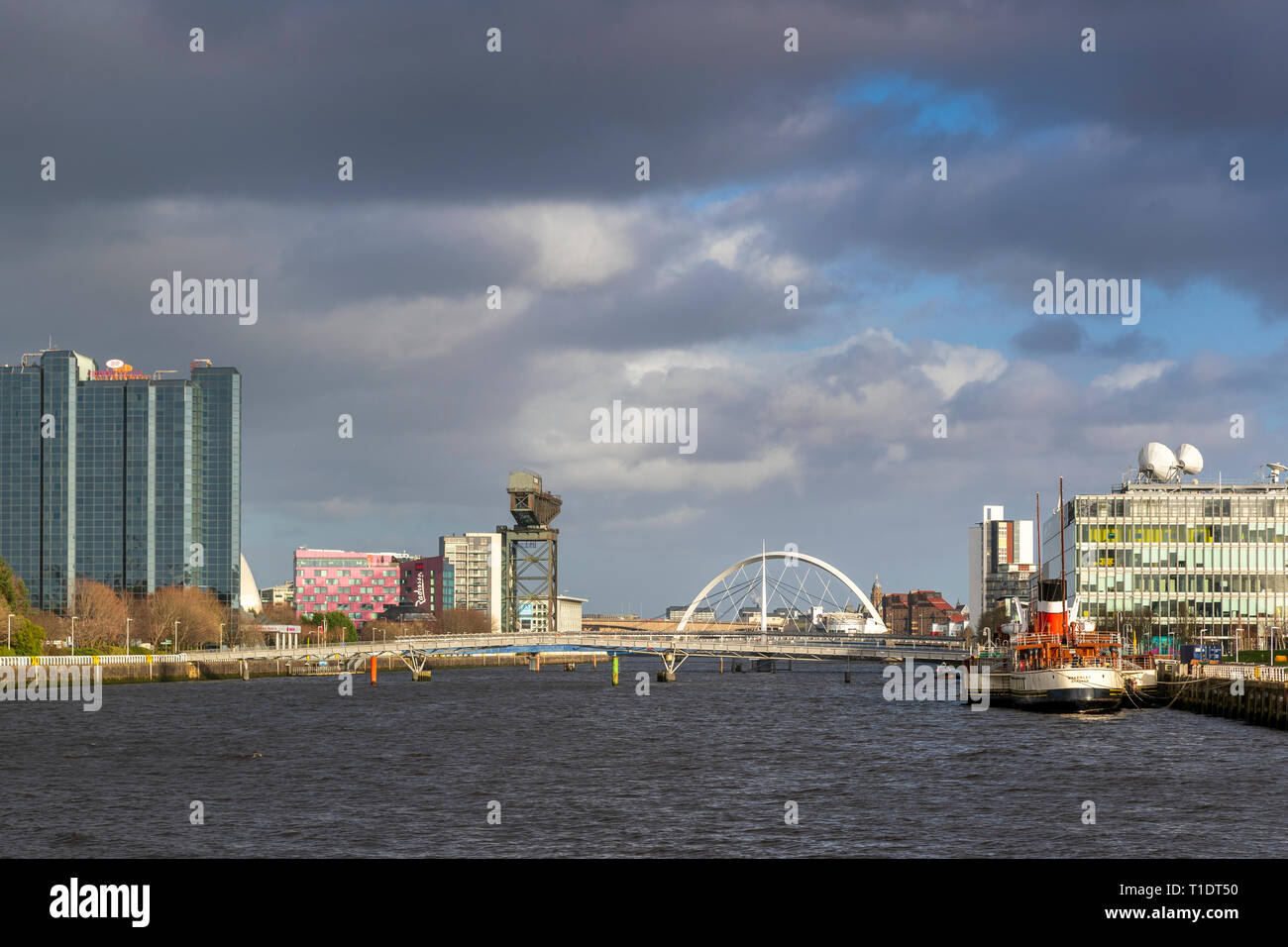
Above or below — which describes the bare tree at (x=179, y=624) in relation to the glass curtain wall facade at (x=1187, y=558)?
below

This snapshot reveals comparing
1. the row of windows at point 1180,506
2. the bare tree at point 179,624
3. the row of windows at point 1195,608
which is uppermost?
the row of windows at point 1180,506

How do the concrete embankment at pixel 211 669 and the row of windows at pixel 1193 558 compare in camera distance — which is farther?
the row of windows at pixel 1193 558

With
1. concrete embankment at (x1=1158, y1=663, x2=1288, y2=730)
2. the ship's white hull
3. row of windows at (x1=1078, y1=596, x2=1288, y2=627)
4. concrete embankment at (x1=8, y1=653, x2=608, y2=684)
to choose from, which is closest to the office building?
row of windows at (x1=1078, y1=596, x2=1288, y2=627)

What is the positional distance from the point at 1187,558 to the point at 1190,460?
13.0m

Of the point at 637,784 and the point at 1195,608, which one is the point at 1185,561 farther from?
the point at 637,784

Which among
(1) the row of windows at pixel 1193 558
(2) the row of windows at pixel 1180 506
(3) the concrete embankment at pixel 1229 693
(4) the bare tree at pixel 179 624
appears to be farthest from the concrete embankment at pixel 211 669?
(2) the row of windows at pixel 1180 506

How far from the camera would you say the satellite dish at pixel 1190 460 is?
15488 centimetres

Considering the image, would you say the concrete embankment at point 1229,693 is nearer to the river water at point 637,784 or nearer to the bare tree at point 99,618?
the river water at point 637,784

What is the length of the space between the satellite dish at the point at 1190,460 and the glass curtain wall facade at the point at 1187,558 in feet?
10.2

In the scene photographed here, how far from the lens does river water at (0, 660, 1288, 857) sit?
3675 cm

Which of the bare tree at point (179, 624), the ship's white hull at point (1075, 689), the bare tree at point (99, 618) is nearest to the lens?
the ship's white hull at point (1075, 689)

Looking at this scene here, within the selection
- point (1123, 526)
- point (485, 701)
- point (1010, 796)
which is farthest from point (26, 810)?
point (1123, 526)

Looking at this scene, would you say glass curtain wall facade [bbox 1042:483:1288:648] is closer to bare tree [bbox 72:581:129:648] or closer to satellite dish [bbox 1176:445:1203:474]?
satellite dish [bbox 1176:445:1203:474]
